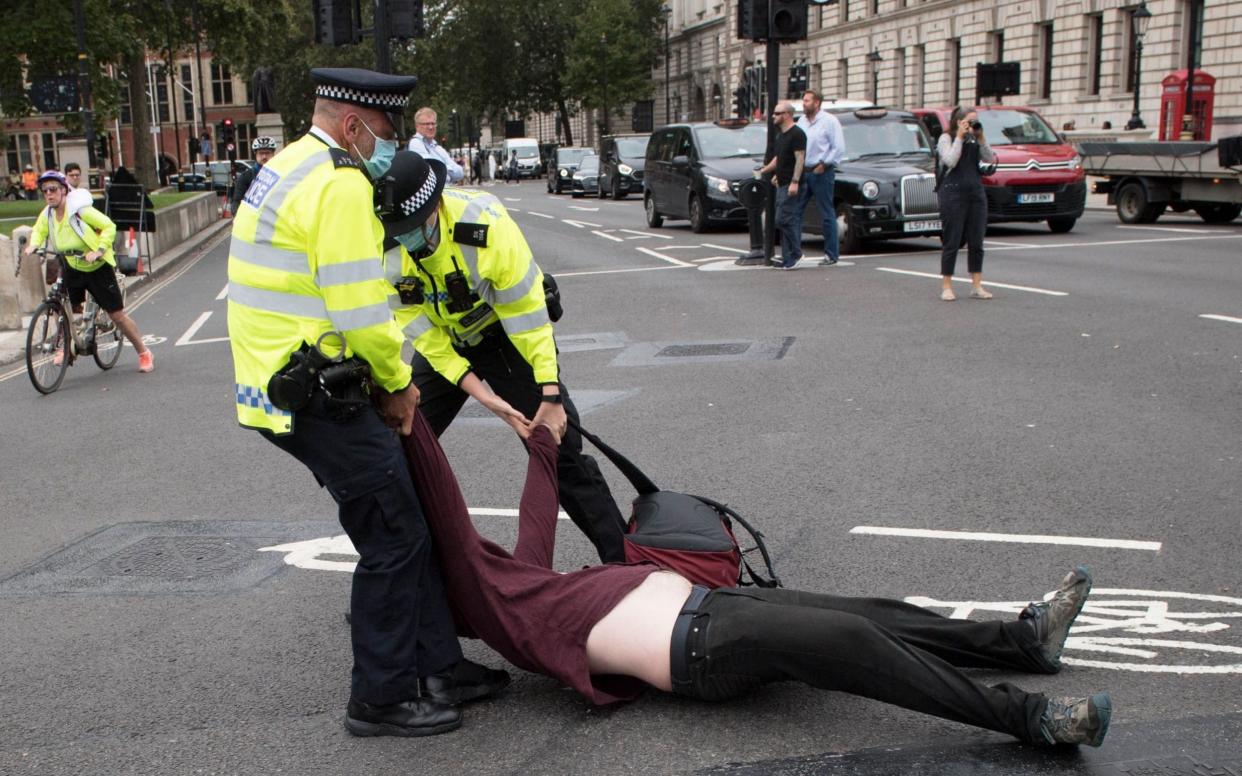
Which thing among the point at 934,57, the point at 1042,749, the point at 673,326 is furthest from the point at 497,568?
the point at 934,57

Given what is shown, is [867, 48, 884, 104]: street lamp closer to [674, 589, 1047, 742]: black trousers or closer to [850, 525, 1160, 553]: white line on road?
[850, 525, 1160, 553]: white line on road

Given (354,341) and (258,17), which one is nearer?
(354,341)

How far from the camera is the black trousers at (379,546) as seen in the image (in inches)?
142

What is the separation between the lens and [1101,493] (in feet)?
19.7

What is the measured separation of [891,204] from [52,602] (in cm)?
1440

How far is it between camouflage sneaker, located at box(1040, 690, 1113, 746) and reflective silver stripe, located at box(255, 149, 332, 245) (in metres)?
2.32

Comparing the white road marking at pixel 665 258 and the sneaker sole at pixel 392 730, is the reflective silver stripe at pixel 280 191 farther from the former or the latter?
the white road marking at pixel 665 258

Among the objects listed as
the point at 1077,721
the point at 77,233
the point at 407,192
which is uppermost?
the point at 407,192

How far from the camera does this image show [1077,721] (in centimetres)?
322

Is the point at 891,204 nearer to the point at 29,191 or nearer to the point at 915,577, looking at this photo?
the point at 915,577

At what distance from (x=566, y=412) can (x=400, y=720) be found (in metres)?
1.45

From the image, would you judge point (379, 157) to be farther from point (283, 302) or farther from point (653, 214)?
point (653, 214)

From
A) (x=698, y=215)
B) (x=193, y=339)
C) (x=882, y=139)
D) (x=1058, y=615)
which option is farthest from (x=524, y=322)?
(x=698, y=215)

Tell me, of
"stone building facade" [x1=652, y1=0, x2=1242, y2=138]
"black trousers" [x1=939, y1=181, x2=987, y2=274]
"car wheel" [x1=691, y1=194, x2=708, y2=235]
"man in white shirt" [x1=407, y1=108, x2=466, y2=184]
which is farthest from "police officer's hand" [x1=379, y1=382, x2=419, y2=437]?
"stone building facade" [x1=652, y1=0, x2=1242, y2=138]
